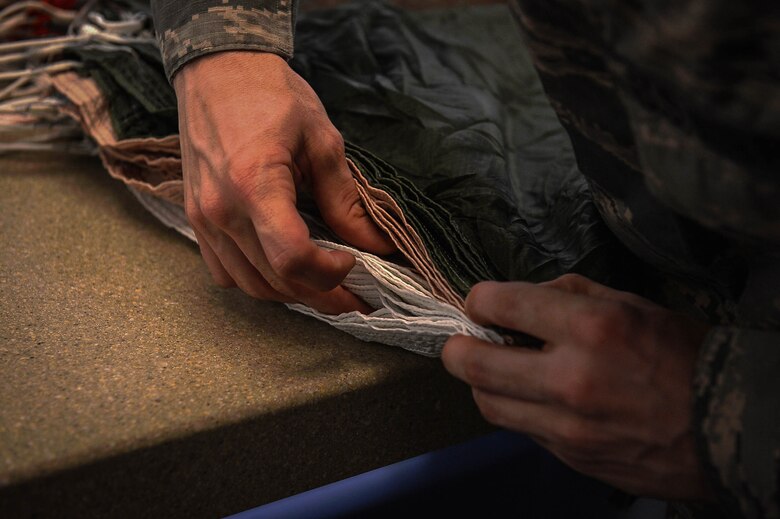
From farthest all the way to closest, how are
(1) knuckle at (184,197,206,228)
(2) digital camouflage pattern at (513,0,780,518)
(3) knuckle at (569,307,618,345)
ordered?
1. (1) knuckle at (184,197,206,228)
2. (3) knuckle at (569,307,618,345)
3. (2) digital camouflage pattern at (513,0,780,518)

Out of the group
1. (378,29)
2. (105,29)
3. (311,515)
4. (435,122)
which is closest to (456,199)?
(435,122)

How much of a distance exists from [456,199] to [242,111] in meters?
0.23

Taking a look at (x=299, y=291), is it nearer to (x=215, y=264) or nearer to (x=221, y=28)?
(x=215, y=264)

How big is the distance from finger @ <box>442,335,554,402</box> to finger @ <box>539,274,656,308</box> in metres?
0.07

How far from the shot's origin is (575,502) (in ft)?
2.60

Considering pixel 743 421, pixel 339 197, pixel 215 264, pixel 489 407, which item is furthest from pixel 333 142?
pixel 743 421

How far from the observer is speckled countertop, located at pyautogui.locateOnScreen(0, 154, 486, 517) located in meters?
0.55

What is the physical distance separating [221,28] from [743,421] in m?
0.52

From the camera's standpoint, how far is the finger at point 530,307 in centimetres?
52

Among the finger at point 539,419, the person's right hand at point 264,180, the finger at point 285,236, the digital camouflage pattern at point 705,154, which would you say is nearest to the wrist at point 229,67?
the person's right hand at point 264,180

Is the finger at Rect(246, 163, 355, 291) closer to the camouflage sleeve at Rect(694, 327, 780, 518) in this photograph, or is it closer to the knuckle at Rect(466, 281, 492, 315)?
the knuckle at Rect(466, 281, 492, 315)

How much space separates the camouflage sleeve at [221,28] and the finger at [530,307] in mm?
300

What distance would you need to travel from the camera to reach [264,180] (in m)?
0.58

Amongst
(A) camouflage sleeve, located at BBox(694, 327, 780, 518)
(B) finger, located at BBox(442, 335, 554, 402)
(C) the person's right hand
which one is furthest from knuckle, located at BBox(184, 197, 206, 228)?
(A) camouflage sleeve, located at BBox(694, 327, 780, 518)
